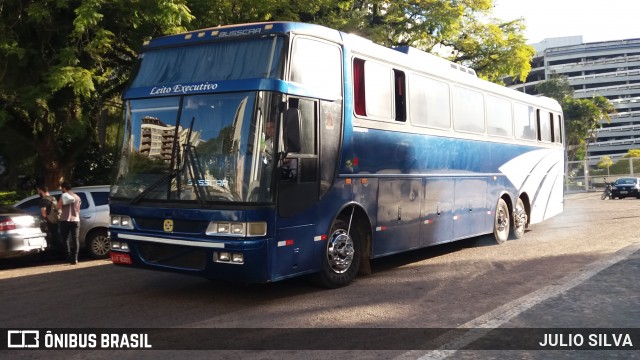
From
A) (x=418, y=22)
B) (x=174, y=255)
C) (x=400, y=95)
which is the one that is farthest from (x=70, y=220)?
(x=418, y=22)

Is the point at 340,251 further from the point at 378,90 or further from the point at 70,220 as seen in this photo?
the point at 70,220

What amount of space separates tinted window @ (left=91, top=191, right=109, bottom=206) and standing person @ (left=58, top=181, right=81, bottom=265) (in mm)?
1219

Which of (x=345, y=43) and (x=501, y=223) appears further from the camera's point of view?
(x=501, y=223)

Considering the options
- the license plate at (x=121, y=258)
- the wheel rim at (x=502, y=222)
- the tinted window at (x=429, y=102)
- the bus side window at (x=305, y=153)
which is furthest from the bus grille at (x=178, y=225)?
the wheel rim at (x=502, y=222)

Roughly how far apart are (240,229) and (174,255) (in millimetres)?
1053

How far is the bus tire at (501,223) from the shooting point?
13.4 meters

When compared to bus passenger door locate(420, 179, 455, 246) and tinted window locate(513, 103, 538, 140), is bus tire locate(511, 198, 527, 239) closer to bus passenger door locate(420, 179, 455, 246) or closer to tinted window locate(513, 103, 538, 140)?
tinted window locate(513, 103, 538, 140)

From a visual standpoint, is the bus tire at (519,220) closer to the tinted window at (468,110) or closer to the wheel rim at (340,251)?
the tinted window at (468,110)

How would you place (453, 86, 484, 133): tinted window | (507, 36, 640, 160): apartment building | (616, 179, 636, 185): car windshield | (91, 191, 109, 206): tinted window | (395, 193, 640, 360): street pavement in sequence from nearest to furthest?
(395, 193, 640, 360): street pavement, (453, 86, 484, 133): tinted window, (91, 191, 109, 206): tinted window, (616, 179, 636, 185): car windshield, (507, 36, 640, 160): apartment building

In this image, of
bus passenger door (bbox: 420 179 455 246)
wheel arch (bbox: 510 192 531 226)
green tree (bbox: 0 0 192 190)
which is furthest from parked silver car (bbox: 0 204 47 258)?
wheel arch (bbox: 510 192 531 226)

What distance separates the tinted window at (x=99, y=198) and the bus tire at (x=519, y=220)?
31.1 feet

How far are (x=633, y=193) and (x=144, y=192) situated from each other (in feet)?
112

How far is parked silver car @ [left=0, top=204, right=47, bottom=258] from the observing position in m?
11.5

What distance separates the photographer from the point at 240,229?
6996 mm
